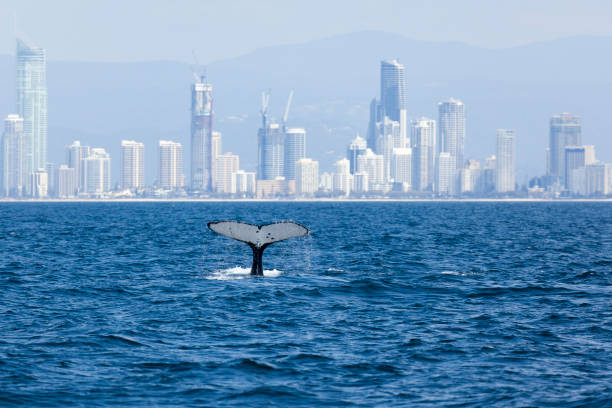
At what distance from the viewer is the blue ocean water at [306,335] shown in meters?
17.2

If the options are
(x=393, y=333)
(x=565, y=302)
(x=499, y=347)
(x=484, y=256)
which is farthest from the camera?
(x=484, y=256)

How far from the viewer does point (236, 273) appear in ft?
117

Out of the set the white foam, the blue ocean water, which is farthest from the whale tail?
the white foam

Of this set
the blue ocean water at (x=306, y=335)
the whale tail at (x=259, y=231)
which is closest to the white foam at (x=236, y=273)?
the blue ocean water at (x=306, y=335)

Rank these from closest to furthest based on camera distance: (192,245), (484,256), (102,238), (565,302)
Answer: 1. (565,302)
2. (484,256)
3. (192,245)
4. (102,238)

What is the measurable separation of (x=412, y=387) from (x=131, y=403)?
15.9ft

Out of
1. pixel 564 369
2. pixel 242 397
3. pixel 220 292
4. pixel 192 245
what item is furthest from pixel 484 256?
pixel 242 397

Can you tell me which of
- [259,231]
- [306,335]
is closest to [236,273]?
[259,231]

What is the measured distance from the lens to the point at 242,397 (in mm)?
16906

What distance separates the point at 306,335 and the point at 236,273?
43.1 feet

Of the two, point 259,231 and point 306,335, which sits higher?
point 259,231

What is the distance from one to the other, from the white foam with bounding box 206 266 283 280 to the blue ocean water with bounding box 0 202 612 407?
0.40 ft

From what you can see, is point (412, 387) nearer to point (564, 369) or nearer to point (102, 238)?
point (564, 369)

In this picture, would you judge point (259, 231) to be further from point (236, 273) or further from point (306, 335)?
point (306, 335)
